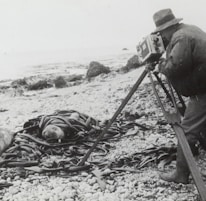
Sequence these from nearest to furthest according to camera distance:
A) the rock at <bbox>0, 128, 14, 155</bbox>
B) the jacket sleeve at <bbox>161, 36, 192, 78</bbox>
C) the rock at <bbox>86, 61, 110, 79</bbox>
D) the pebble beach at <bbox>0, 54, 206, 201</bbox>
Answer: the jacket sleeve at <bbox>161, 36, 192, 78</bbox>
the pebble beach at <bbox>0, 54, 206, 201</bbox>
the rock at <bbox>0, 128, 14, 155</bbox>
the rock at <bbox>86, 61, 110, 79</bbox>

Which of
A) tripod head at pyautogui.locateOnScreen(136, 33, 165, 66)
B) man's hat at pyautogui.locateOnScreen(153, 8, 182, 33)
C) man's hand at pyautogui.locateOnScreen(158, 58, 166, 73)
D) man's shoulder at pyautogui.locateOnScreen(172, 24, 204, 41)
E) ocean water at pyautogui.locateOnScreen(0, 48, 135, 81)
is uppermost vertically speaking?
man's hat at pyautogui.locateOnScreen(153, 8, 182, 33)

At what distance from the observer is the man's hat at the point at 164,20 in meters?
4.21

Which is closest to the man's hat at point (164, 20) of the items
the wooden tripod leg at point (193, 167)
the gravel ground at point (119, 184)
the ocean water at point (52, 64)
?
the wooden tripod leg at point (193, 167)

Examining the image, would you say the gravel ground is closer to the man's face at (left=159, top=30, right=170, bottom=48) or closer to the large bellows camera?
the large bellows camera

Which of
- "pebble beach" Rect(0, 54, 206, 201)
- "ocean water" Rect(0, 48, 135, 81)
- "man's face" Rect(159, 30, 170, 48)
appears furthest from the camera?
"ocean water" Rect(0, 48, 135, 81)

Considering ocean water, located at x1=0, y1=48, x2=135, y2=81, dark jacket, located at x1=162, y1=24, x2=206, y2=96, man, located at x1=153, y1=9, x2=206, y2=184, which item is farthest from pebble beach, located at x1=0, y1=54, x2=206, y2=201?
ocean water, located at x1=0, y1=48, x2=135, y2=81

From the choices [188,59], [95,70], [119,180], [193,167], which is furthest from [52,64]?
[193,167]

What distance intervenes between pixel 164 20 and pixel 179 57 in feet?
1.95

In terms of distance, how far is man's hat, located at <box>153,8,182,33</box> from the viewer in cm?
421

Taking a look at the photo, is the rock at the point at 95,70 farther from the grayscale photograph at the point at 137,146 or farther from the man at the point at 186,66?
the man at the point at 186,66

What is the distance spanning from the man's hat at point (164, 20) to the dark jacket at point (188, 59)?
0.42 ft

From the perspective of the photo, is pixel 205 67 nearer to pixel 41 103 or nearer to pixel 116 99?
pixel 116 99

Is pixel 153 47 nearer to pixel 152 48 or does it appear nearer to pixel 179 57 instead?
pixel 152 48

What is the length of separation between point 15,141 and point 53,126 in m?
0.70
